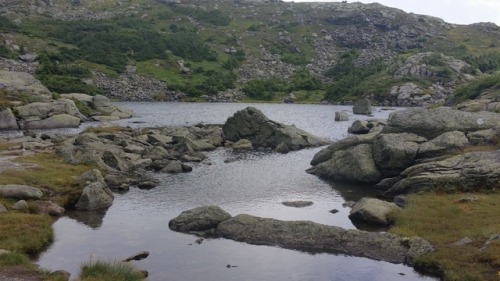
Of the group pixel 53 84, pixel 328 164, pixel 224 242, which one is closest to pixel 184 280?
pixel 224 242

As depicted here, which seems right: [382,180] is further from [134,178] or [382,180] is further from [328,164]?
[134,178]

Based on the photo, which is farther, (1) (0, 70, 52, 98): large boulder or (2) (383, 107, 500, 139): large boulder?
(1) (0, 70, 52, 98): large boulder

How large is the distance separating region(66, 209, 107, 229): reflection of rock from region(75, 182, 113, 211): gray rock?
78 cm

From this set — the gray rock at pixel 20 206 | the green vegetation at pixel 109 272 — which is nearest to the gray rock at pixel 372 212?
the green vegetation at pixel 109 272

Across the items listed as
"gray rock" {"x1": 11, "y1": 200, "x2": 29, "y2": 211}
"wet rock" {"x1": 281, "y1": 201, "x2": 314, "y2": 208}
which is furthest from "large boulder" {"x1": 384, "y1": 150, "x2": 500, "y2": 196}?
"gray rock" {"x1": 11, "y1": 200, "x2": 29, "y2": 211}

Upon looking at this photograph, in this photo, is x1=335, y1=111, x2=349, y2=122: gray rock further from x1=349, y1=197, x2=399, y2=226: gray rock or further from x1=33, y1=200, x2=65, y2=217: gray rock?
x1=33, y1=200, x2=65, y2=217: gray rock

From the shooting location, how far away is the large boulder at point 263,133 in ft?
Result: 295

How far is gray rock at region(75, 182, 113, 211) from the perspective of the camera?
46.8m

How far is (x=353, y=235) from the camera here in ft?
124

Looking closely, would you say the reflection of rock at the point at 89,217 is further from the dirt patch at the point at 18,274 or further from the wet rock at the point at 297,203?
the wet rock at the point at 297,203

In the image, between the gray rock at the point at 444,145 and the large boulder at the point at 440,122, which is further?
the large boulder at the point at 440,122

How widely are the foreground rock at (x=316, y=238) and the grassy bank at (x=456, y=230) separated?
1.82 m

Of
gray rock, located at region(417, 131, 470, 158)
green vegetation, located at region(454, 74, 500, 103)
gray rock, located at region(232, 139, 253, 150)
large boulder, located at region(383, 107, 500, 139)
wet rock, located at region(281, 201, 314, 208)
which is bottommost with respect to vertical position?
gray rock, located at region(232, 139, 253, 150)

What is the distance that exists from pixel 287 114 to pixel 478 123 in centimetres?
8592
